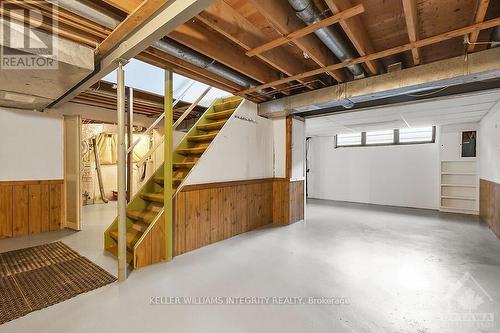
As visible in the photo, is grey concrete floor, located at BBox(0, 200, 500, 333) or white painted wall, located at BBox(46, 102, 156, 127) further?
white painted wall, located at BBox(46, 102, 156, 127)

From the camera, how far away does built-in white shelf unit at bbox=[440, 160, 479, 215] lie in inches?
217

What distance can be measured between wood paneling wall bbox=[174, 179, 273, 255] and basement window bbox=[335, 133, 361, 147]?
441 cm

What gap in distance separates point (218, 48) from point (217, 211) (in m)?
2.22

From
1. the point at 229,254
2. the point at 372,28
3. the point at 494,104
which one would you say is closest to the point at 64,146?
the point at 229,254

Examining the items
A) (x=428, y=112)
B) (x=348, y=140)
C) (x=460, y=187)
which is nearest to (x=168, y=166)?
(x=428, y=112)

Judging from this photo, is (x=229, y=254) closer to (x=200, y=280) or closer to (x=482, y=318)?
(x=200, y=280)

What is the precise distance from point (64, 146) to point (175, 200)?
2868 mm

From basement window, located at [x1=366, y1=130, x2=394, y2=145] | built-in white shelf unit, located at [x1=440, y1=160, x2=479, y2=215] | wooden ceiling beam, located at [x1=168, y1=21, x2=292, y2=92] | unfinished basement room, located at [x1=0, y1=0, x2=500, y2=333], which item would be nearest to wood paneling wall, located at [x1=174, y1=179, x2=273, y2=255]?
unfinished basement room, located at [x1=0, y1=0, x2=500, y2=333]

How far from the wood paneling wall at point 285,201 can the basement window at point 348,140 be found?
3.86 meters

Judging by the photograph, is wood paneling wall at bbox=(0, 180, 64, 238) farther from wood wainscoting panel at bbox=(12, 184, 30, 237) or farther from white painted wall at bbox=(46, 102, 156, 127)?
white painted wall at bbox=(46, 102, 156, 127)

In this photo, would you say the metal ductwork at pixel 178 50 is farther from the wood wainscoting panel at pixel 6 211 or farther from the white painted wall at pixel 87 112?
the wood wainscoting panel at pixel 6 211

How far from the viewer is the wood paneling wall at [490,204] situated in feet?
12.6

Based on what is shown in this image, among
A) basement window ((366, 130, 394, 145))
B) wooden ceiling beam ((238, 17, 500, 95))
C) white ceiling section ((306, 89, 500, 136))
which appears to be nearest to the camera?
wooden ceiling beam ((238, 17, 500, 95))

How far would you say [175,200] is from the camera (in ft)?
9.70
